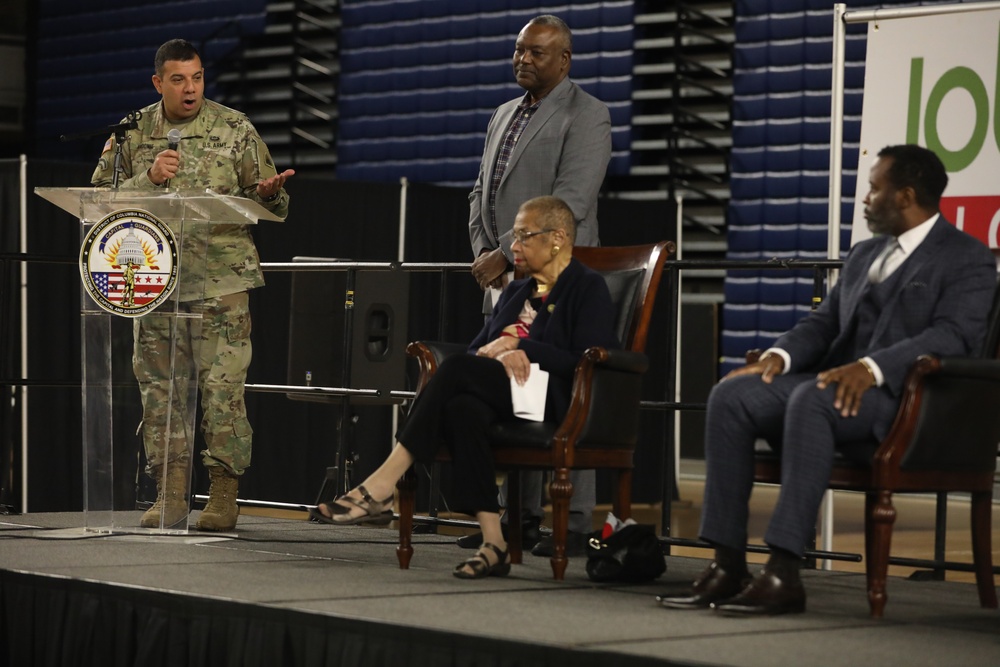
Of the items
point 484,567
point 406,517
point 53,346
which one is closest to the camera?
point 484,567

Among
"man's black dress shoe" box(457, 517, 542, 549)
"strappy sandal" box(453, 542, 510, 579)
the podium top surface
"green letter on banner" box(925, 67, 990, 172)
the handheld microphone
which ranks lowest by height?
"man's black dress shoe" box(457, 517, 542, 549)

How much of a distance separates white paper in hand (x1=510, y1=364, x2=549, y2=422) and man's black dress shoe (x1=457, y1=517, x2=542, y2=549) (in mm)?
730

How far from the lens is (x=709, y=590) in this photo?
3008 millimetres

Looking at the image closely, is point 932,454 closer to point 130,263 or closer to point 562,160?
point 562,160

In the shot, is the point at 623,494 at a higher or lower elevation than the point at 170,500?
higher

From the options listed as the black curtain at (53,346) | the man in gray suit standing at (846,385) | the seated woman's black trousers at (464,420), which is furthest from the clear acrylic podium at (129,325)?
the black curtain at (53,346)

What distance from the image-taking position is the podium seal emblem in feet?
12.8

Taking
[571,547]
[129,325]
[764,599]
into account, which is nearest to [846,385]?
[764,599]

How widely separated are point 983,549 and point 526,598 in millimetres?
1047

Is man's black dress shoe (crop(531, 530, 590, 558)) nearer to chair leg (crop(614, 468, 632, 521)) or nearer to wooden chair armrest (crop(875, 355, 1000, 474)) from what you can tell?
chair leg (crop(614, 468, 632, 521))

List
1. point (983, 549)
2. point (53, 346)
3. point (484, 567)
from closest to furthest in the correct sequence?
point (983, 549) < point (484, 567) < point (53, 346)

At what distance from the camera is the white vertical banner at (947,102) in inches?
153

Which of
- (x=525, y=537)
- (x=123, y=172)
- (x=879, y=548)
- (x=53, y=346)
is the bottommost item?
(x=525, y=537)

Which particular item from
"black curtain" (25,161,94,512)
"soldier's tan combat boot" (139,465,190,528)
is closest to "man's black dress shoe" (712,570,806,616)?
"soldier's tan combat boot" (139,465,190,528)
